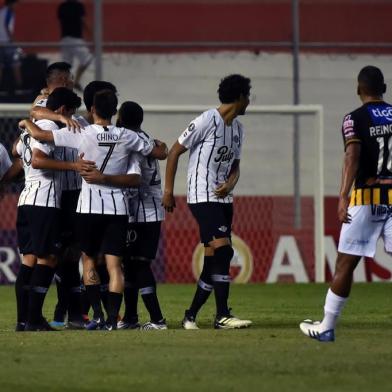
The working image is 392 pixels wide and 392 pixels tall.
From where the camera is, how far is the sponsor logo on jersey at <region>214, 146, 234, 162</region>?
459 inches

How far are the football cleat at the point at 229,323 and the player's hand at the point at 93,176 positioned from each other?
1519mm

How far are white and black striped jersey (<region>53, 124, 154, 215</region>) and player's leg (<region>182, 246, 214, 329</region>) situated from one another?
37.9 inches

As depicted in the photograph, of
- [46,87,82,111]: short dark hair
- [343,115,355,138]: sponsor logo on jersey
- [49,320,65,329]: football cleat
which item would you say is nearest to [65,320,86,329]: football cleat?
[49,320,65,329]: football cleat

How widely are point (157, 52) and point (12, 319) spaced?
869 centimetres

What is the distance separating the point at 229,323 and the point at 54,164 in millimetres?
1916

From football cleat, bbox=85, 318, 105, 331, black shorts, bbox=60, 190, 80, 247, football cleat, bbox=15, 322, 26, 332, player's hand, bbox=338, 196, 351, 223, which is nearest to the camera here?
player's hand, bbox=338, 196, 351, 223

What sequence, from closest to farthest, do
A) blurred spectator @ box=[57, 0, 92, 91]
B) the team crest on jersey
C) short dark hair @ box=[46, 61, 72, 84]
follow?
short dark hair @ box=[46, 61, 72, 84] < the team crest on jersey < blurred spectator @ box=[57, 0, 92, 91]

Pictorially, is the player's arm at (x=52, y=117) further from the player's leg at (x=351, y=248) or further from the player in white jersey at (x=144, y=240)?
the player's leg at (x=351, y=248)

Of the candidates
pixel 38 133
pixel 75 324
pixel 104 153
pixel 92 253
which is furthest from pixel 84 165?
pixel 75 324

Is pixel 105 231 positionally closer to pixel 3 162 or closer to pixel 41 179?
pixel 41 179

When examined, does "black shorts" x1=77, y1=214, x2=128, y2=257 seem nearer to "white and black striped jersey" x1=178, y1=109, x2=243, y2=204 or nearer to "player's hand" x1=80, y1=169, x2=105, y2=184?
"player's hand" x1=80, y1=169, x2=105, y2=184

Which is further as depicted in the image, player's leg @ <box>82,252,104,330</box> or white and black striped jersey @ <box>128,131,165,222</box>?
white and black striped jersey @ <box>128,131,165,222</box>

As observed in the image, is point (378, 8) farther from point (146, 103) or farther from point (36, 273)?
point (36, 273)

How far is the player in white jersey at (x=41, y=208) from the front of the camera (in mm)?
11180
